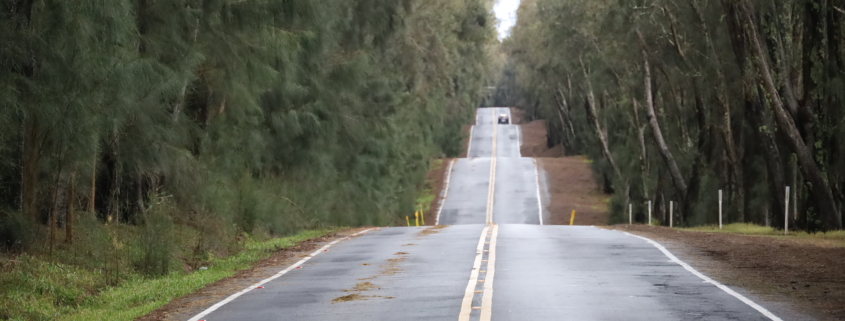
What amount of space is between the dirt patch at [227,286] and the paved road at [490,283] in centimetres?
38

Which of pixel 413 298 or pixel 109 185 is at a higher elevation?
pixel 109 185

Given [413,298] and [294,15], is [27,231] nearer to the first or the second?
[413,298]

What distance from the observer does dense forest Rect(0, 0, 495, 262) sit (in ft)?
48.1

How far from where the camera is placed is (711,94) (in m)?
34.8

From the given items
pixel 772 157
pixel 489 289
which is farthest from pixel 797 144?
pixel 489 289

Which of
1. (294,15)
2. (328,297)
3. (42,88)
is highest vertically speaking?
(294,15)

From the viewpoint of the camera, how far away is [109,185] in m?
20.9

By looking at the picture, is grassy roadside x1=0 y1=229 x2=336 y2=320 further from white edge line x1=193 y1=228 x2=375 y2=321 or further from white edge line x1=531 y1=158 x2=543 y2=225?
white edge line x1=531 y1=158 x2=543 y2=225

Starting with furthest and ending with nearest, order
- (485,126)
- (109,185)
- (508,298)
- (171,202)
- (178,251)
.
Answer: (485,126)
(171,202)
(109,185)
(178,251)
(508,298)

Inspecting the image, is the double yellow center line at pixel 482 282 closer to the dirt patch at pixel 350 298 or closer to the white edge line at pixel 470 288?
the white edge line at pixel 470 288

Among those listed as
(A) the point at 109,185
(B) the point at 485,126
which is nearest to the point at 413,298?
(A) the point at 109,185

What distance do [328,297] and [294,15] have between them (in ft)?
33.2

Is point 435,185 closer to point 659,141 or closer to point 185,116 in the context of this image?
point 659,141

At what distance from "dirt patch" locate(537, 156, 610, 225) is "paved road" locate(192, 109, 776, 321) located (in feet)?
110
